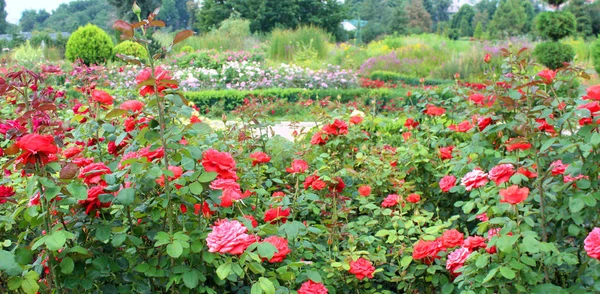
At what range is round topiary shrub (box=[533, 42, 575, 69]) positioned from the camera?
10953 millimetres

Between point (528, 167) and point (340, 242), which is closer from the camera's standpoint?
point (528, 167)

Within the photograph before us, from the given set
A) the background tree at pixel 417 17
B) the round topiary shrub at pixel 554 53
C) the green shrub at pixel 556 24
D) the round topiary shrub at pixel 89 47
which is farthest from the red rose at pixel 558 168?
the background tree at pixel 417 17

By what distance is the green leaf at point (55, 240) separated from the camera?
123 centimetres

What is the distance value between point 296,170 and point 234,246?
82 centimetres

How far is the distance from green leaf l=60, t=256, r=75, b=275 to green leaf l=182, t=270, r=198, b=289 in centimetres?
28

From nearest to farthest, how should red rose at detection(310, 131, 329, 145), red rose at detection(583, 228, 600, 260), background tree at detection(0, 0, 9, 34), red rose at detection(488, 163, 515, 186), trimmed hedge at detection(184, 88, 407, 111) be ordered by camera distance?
1. red rose at detection(583, 228, 600, 260)
2. red rose at detection(488, 163, 515, 186)
3. red rose at detection(310, 131, 329, 145)
4. trimmed hedge at detection(184, 88, 407, 111)
5. background tree at detection(0, 0, 9, 34)

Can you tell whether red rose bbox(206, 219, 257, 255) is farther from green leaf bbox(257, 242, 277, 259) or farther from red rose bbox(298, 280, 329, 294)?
red rose bbox(298, 280, 329, 294)

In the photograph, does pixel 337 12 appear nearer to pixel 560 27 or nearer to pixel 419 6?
pixel 419 6

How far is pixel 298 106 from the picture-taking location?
25.3 ft

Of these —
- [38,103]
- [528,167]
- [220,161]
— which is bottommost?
[528,167]

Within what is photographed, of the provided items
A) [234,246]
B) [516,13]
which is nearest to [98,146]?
[234,246]

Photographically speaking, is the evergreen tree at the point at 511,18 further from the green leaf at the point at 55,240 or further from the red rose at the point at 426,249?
the green leaf at the point at 55,240

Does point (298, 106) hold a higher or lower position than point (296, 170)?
lower

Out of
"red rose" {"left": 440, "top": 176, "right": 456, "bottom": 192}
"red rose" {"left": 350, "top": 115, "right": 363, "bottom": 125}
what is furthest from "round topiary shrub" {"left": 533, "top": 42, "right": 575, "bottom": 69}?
"red rose" {"left": 440, "top": 176, "right": 456, "bottom": 192}
